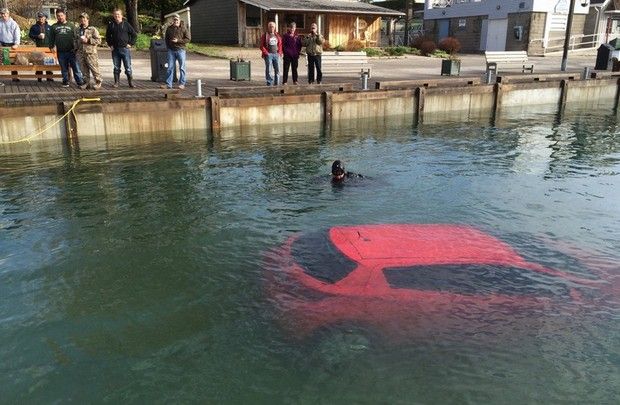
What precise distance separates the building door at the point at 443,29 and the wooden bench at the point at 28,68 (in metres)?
36.5

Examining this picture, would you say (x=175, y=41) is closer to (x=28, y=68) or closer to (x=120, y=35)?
(x=120, y=35)

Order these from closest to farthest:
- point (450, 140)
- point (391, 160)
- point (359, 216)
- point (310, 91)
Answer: point (359, 216) → point (391, 160) → point (450, 140) → point (310, 91)

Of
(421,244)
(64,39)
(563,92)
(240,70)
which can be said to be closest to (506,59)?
(563,92)

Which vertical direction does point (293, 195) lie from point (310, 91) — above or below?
below

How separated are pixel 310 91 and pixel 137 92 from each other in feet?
16.8

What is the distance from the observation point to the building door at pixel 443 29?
153ft

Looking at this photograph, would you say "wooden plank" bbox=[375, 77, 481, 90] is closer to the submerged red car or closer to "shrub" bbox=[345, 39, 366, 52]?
the submerged red car

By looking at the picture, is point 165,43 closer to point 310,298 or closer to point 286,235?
point 286,235

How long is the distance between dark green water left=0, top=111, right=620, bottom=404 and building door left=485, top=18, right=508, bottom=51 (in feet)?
97.9

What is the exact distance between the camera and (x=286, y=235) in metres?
8.12

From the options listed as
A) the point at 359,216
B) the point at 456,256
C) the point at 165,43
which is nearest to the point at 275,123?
the point at 165,43

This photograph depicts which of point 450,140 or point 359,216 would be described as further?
point 450,140

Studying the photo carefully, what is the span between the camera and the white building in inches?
1556

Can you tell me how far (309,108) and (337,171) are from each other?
6.64m
